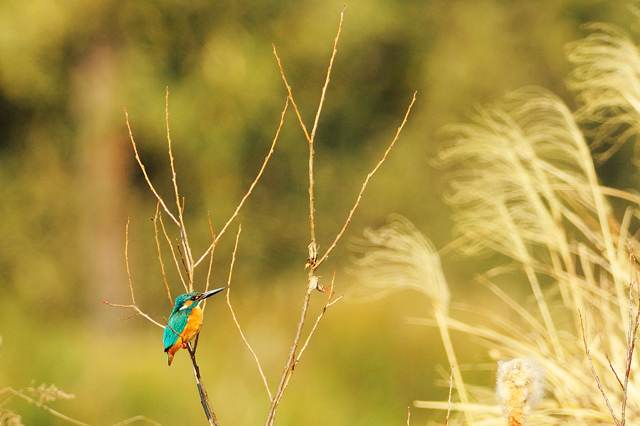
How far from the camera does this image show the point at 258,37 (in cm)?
608

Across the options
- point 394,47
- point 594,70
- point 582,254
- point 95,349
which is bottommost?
point 582,254

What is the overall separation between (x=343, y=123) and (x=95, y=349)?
12.6 ft

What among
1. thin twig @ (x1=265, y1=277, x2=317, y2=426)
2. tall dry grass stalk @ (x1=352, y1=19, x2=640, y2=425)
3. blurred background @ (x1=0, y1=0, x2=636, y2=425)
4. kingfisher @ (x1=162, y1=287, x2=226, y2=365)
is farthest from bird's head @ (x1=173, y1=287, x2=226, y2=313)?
blurred background @ (x1=0, y1=0, x2=636, y2=425)

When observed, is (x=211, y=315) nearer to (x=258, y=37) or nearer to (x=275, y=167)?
(x=275, y=167)

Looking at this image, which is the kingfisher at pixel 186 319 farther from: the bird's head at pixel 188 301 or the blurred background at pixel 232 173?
the blurred background at pixel 232 173

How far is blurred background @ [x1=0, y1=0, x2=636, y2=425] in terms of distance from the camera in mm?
4332

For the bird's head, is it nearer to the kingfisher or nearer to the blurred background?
the kingfisher

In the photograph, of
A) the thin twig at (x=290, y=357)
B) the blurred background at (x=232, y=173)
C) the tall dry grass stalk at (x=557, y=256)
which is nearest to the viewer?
the thin twig at (x=290, y=357)

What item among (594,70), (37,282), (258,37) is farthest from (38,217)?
(594,70)

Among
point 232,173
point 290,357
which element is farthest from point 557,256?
point 232,173

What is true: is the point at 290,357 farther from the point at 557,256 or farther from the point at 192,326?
the point at 557,256

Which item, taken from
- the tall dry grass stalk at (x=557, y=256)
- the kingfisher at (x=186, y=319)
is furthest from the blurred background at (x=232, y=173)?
the kingfisher at (x=186, y=319)

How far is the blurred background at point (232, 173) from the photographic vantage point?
14.2 ft

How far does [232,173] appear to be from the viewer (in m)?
6.49
